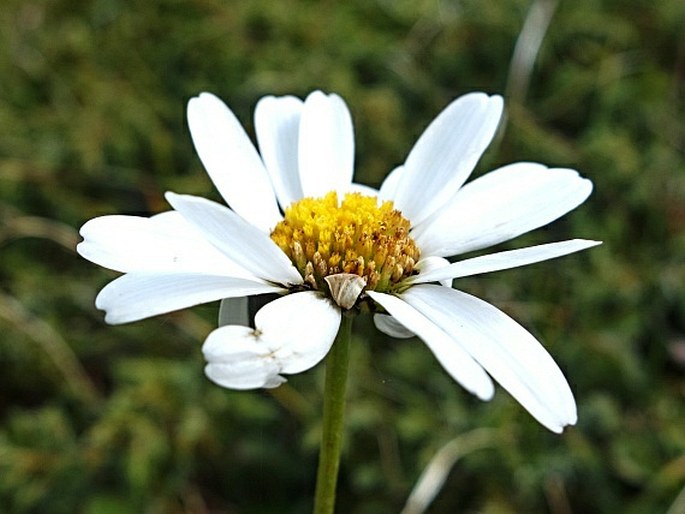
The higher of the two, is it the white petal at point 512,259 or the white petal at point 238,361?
the white petal at point 512,259

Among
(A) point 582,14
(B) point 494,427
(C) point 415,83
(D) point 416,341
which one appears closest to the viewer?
(B) point 494,427

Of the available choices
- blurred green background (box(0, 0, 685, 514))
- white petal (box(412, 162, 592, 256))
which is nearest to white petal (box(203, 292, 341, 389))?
white petal (box(412, 162, 592, 256))

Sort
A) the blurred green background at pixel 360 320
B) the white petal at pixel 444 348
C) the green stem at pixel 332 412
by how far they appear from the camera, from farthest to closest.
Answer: the blurred green background at pixel 360 320
the green stem at pixel 332 412
the white petal at pixel 444 348

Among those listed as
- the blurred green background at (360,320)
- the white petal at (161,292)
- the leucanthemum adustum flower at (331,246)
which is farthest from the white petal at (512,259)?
the blurred green background at (360,320)

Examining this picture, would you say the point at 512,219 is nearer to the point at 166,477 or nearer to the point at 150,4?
the point at 166,477

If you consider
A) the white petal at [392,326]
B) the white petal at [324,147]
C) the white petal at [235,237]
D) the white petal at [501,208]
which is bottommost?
the white petal at [392,326]

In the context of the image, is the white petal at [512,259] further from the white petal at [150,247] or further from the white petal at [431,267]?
the white petal at [150,247]

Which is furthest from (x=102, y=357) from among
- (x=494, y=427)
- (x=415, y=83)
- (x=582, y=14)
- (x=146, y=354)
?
(x=582, y=14)

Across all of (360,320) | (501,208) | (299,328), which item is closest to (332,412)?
(299,328)
